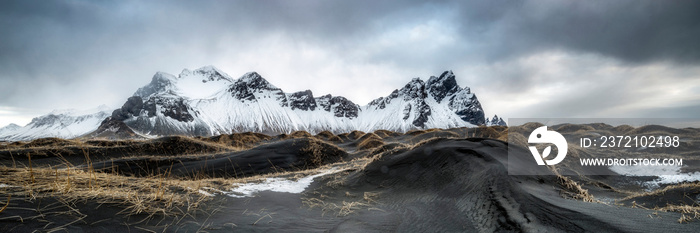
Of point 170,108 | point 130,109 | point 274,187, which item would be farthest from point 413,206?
point 130,109

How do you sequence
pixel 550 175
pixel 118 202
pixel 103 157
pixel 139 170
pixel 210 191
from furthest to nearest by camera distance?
pixel 103 157, pixel 139 170, pixel 550 175, pixel 210 191, pixel 118 202

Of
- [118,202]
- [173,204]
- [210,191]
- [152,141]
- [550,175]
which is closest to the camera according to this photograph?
[118,202]

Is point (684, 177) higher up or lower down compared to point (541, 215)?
lower down

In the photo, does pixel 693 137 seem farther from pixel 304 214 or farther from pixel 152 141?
pixel 152 141

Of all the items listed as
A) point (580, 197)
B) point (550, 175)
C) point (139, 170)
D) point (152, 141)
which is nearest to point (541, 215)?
point (580, 197)

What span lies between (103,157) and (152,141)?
124 inches

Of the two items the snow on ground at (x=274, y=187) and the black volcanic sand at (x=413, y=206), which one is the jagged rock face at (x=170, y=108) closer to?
the snow on ground at (x=274, y=187)

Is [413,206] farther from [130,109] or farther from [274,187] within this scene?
[130,109]

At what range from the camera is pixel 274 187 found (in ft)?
19.1

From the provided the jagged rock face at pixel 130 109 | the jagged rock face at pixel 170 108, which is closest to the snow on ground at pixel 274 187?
the jagged rock face at pixel 170 108

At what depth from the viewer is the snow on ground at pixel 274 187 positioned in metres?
4.85

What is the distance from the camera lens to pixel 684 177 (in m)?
11.0

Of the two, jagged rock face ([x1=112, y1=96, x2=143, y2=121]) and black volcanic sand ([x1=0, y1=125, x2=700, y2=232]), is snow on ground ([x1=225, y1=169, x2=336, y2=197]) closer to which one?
black volcanic sand ([x1=0, y1=125, x2=700, y2=232])

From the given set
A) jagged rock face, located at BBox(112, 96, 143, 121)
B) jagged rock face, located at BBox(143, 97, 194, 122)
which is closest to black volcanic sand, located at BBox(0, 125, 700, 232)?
jagged rock face, located at BBox(143, 97, 194, 122)
